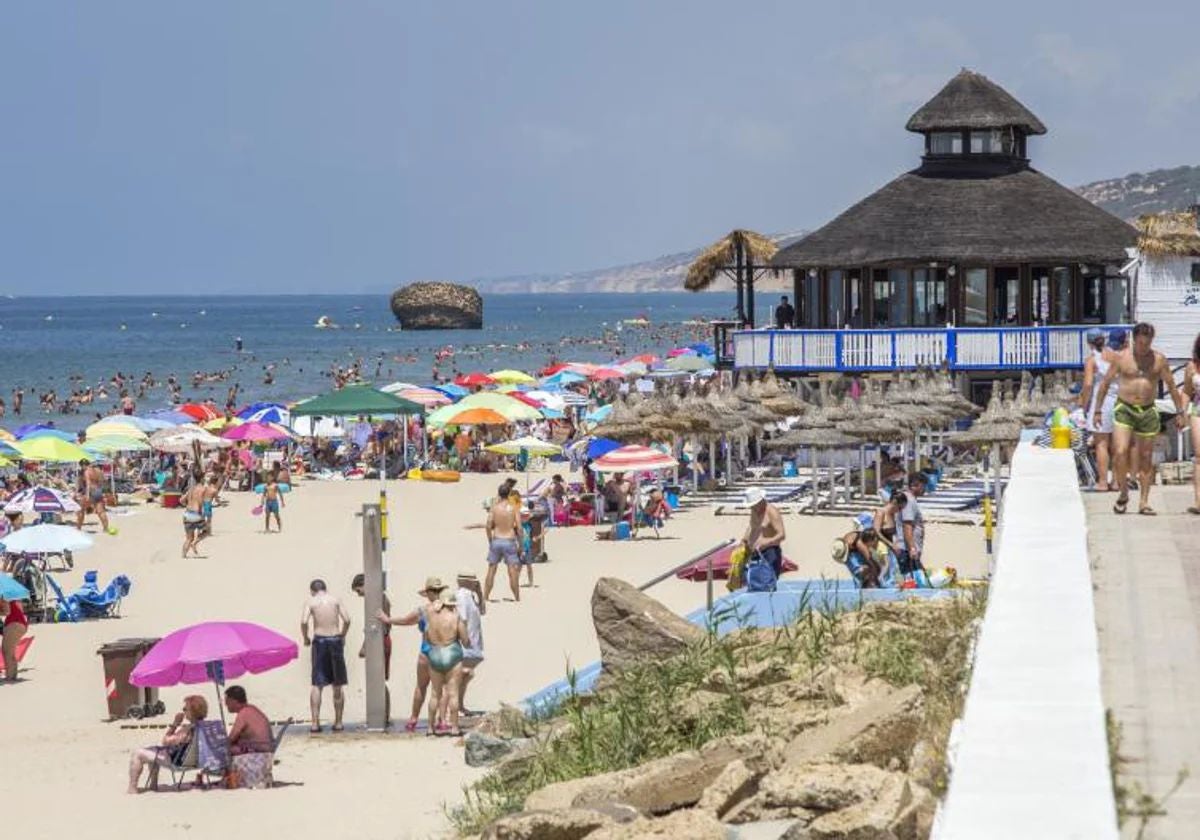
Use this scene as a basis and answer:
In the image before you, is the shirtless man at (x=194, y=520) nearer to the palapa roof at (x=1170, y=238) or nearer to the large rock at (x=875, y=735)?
the palapa roof at (x=1170, y=238)

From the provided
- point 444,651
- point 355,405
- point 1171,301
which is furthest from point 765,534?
point 1171,301

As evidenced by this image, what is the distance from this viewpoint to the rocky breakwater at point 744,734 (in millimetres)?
6531

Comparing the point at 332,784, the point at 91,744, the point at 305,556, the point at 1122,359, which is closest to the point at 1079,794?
the point at 1122,359

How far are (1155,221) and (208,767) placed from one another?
26242mm

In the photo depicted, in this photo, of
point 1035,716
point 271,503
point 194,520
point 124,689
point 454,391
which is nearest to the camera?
point 1035,716

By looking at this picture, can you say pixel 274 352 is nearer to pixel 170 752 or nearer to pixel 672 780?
pixel 170 752

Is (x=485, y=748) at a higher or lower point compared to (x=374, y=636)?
lower

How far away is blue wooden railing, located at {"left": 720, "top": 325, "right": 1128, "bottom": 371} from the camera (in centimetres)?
3584

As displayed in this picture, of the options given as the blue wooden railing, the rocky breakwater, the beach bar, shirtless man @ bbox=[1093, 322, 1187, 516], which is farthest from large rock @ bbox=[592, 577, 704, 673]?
the beach bar

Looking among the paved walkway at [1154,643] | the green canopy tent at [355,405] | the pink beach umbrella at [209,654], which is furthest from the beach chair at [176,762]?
the green canopy tent at [355,405]

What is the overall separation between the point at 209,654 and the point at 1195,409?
669 cm

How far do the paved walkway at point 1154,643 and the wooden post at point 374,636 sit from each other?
5.53m

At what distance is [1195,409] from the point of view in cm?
1192

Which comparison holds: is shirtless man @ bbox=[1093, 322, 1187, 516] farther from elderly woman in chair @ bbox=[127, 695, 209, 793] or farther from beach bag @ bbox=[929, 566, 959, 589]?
elderly woman in chair @ bbox=[127, 695, 209, 793]
